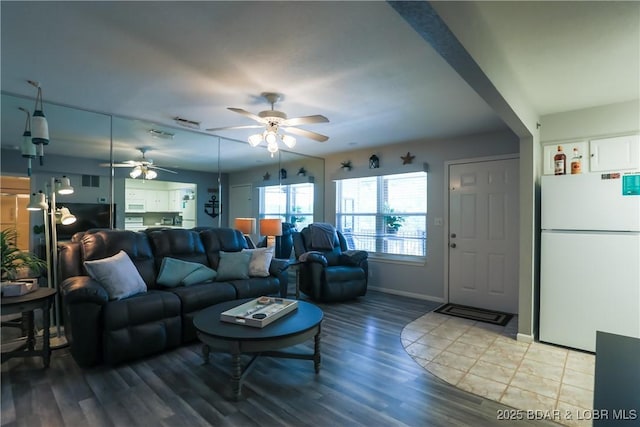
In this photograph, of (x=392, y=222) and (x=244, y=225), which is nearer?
(x=244, y=225)

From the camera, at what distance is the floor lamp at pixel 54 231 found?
2979mm

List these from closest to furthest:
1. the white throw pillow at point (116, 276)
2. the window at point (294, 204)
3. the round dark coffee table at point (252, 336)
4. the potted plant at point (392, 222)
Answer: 1. the round dark coffee table at point (252, 336)
2. the white throw pillow at point (116, 276)
3. the potted plant at point (392, 222)
4. the window at point (294, 204)

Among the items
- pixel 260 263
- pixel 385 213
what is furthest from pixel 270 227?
pixel 385 213

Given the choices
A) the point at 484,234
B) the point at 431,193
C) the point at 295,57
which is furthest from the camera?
the point at 431,193

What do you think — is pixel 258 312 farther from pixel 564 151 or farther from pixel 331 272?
pixel 564 151

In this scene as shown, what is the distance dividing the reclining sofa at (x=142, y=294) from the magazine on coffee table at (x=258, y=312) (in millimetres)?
676

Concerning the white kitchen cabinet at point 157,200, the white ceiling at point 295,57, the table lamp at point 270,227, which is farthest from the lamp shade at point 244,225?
the white ceiling at point 295,57

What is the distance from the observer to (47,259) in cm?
301

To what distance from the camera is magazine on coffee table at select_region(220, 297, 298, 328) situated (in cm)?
228

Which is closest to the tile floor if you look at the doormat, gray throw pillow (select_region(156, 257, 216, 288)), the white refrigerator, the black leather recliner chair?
the doormat

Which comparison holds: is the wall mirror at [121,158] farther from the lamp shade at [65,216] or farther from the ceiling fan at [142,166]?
the lamp shade at [65,216]

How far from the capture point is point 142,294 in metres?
2.80

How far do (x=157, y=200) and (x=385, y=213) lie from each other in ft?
11.2

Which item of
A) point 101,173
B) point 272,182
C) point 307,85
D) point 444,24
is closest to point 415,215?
point 272,182
